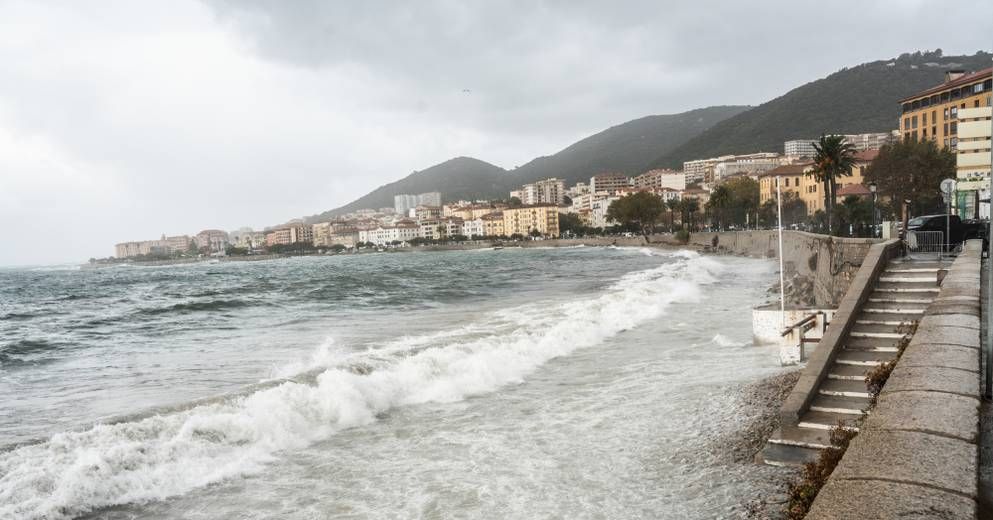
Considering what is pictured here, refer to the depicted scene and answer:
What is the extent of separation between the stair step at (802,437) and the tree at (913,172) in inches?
2184

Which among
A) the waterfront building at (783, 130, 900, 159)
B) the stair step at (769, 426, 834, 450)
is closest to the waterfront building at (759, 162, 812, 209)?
the waterfront building at (783, 130, 900, 159)

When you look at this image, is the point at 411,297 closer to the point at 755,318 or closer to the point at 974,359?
the point at 755,318

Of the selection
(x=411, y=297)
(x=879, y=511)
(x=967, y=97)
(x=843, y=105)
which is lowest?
(x=411, y=297)

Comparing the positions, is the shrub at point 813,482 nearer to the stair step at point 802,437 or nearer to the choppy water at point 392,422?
the stair step at point 802,437

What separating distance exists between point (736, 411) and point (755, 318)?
236 inches

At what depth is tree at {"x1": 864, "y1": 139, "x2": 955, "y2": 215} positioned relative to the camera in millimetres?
53250

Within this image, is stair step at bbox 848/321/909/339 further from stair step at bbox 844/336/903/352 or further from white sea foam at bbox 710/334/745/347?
white sea foam at bbox 710/334/745/347

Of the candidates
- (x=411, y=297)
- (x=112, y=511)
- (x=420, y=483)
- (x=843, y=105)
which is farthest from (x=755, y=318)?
(x=843, y=105)

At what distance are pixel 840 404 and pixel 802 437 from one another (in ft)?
3.77

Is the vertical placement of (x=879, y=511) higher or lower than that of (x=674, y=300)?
higher

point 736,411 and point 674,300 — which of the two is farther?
point 674,300

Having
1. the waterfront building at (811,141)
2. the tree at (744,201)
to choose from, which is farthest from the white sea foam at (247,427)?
the waterfront building at (811,141)

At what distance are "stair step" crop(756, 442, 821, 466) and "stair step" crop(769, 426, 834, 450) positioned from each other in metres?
0.04

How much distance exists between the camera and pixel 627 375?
12.8 metres
